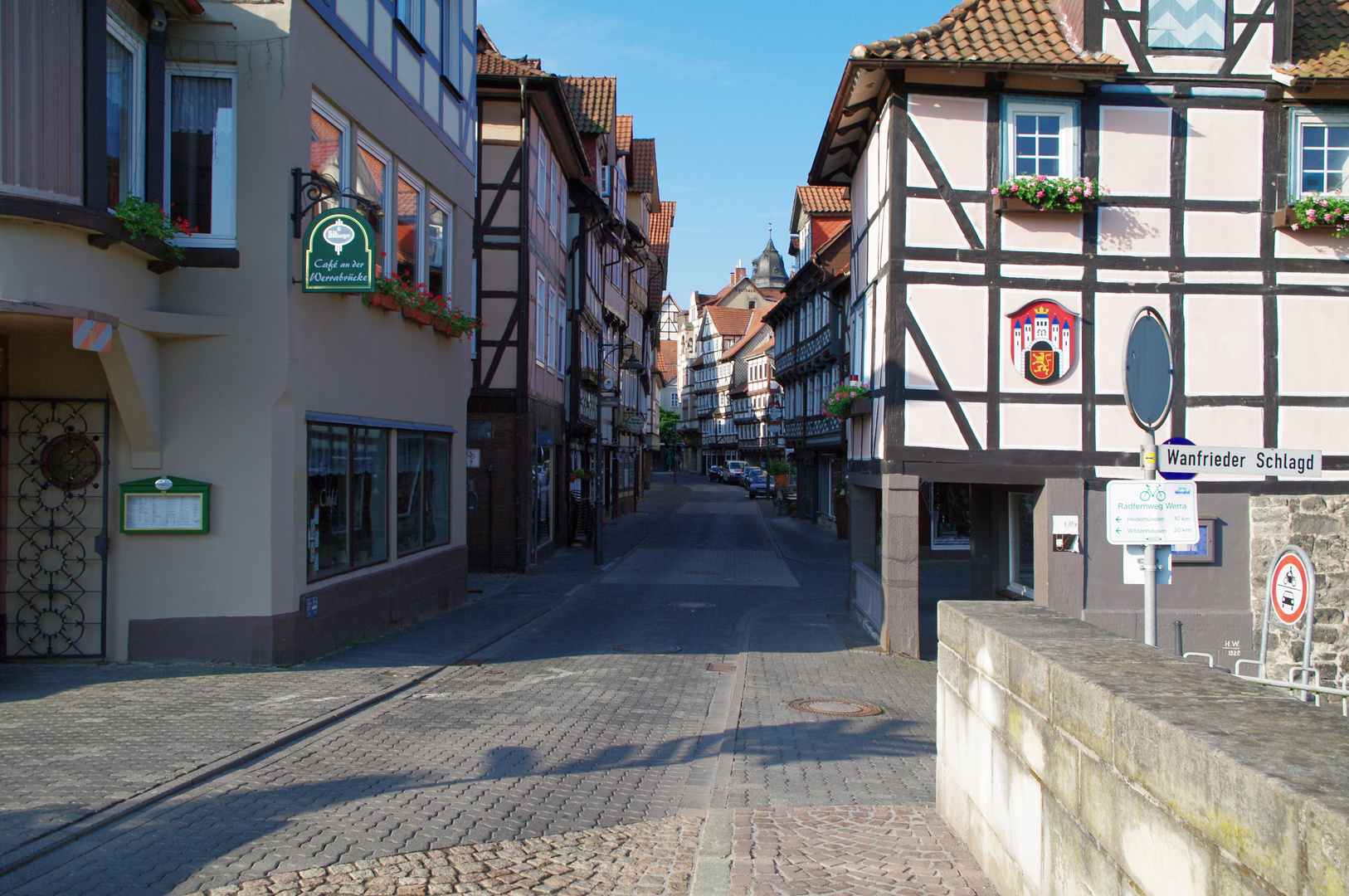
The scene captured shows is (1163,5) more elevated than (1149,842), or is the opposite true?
(1163,5)

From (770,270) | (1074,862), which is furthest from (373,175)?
(770,270)

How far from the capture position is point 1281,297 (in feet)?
39.6

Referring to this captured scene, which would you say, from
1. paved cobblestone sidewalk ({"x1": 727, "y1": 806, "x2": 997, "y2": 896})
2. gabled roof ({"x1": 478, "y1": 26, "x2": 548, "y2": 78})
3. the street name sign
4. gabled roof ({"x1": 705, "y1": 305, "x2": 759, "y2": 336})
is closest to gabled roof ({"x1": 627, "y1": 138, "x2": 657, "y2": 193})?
gabled roof ({"x1": 478, "y1": 26, "x2": 548, "y2": 78})

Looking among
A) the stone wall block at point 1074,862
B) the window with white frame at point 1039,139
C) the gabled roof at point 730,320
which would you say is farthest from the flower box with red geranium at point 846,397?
the gabled roof at point 730,320

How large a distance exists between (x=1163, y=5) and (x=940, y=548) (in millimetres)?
13259

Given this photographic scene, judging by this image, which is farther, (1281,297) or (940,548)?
(940,548)

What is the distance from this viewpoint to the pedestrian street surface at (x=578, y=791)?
4777 mm

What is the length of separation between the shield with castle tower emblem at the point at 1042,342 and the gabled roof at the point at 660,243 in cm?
3988

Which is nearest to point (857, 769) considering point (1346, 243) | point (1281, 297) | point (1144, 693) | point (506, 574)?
point (1144, 693)

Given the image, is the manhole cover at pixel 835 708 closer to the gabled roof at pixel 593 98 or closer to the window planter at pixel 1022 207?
the window planter at pixel 1022 207

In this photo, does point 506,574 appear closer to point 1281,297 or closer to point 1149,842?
point 1281,297

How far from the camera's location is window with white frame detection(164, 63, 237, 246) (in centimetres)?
954

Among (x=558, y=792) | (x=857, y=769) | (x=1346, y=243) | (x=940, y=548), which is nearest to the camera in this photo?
(x=558, y=792)

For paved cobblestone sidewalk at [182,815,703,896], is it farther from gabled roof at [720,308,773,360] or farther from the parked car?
gabled roof at [720,308,773,360]
